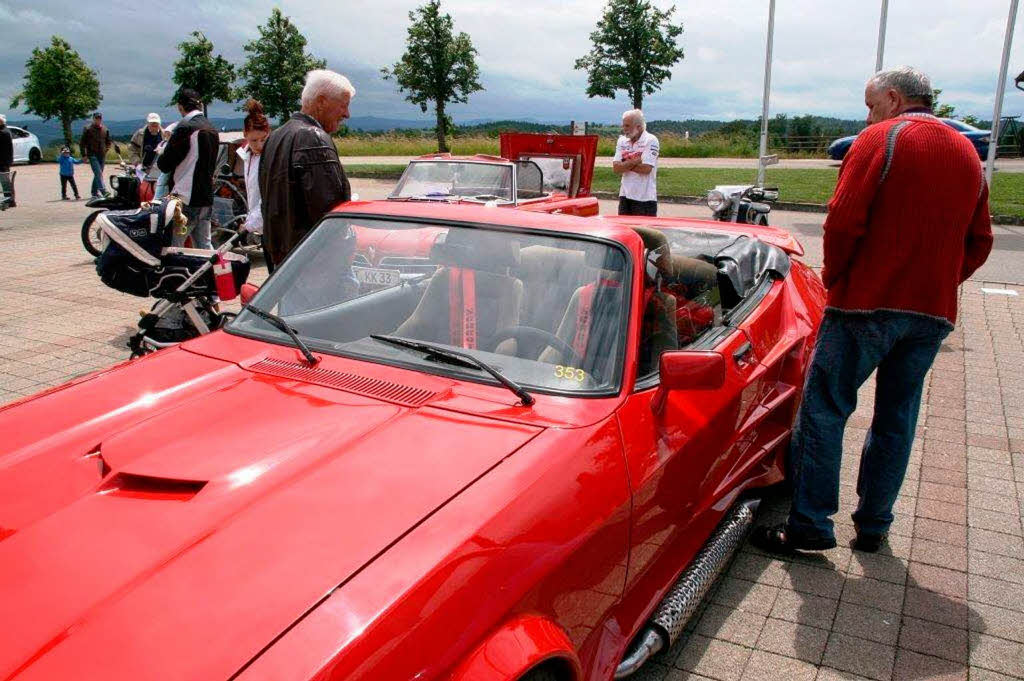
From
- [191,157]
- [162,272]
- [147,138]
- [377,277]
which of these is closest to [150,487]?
[377,277]

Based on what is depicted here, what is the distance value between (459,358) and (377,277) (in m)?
0.76

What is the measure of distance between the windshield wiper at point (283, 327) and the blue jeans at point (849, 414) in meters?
2.15

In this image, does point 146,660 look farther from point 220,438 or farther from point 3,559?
point 220,438

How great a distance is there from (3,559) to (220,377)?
950 millimetres

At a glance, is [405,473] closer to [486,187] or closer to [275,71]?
[486,187]

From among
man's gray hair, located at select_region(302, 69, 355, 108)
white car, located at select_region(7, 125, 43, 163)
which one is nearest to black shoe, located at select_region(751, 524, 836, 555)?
man's gray hair, located at select_region(302, 69, 355, 108)

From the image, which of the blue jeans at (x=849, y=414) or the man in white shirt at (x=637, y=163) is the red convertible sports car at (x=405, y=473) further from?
the man in white shirt at (x=637, y=163)

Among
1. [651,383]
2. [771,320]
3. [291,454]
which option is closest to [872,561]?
[771,320]

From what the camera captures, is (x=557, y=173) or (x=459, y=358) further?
(x=557, y=173)

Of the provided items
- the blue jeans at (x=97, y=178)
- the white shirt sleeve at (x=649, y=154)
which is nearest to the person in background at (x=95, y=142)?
the blue jeans at (x=97, y=178)

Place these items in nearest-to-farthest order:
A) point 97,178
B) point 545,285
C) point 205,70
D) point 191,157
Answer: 1. point 545,285
2. point 191,157
3. point 97,178
4. point 205,70

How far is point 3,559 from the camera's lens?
1.66m

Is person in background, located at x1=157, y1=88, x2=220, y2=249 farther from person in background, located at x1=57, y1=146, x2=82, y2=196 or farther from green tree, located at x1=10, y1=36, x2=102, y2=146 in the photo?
green tree, located at x1=10, y1=36, x2=102, y2=146

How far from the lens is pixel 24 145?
2842cm
